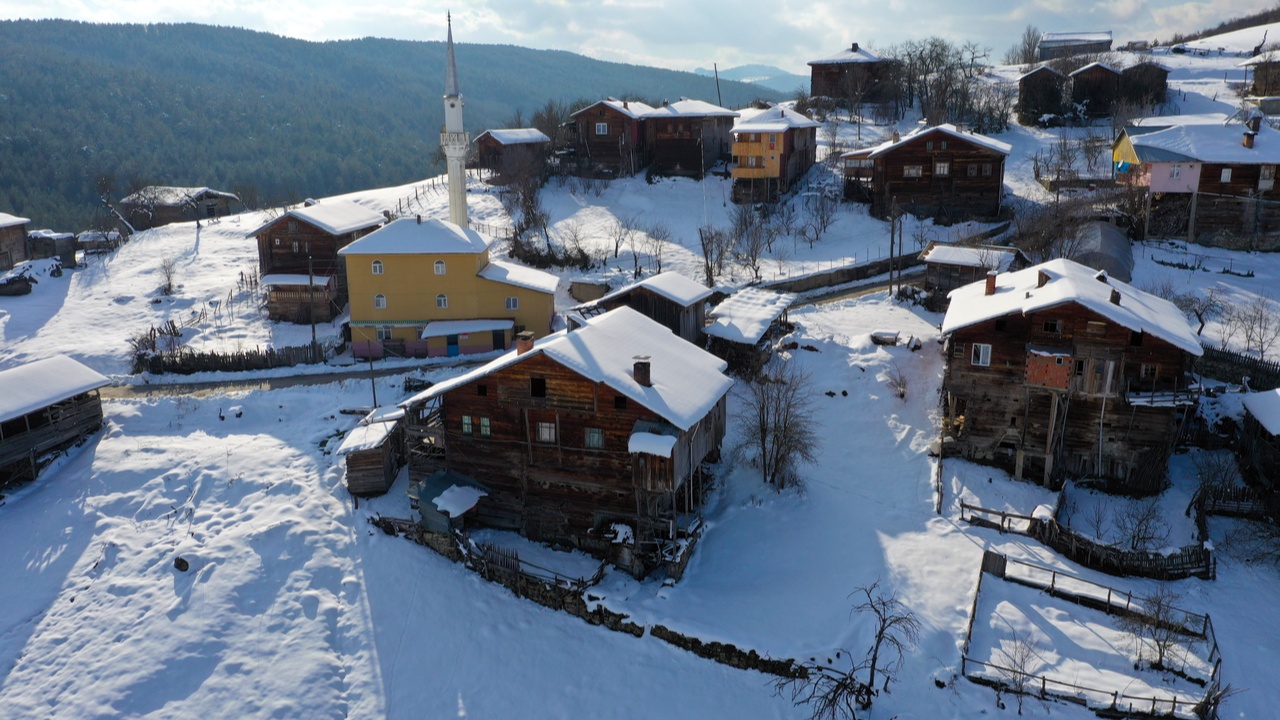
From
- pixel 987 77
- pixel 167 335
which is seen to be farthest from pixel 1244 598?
pixel 987 77

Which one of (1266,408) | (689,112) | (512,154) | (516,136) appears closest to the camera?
(1266,408)

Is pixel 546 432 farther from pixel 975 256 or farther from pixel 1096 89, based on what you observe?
pixel 1096 89

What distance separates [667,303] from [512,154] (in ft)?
123

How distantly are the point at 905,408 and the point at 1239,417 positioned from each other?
40.8ft

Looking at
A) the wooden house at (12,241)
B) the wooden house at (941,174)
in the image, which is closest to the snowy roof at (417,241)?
the wooden house at (941,174)

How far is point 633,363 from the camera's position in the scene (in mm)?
30297

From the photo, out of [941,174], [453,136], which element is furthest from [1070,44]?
[453,136]

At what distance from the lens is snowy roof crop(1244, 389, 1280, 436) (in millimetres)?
29500

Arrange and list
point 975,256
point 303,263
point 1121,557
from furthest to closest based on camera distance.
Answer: point 303,263
point 975,256
point 1121,557

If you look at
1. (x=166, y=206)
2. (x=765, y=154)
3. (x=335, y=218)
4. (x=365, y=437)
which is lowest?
(x=365, y=437)

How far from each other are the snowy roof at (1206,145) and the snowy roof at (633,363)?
3420cm

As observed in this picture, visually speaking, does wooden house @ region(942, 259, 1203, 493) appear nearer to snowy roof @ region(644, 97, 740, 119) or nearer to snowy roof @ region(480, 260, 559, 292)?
snowy roof @ region(480, 260, 559, 292)

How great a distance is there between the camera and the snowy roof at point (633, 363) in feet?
93.9

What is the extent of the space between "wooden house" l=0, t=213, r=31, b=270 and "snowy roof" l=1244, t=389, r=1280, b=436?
75.0m
